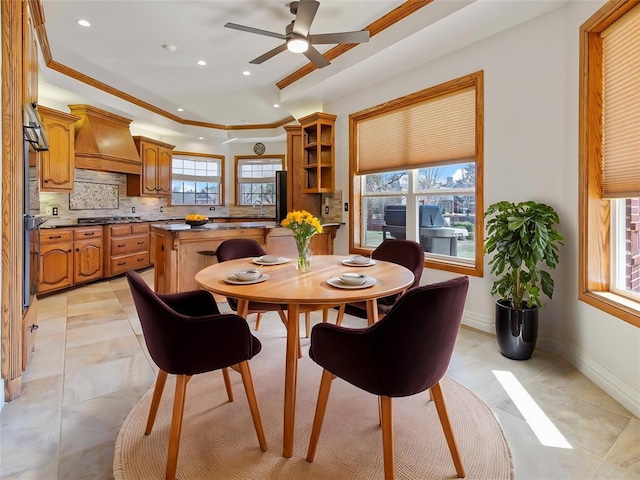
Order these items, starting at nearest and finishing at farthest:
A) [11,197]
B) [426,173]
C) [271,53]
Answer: [11,197]
[271,53]
[426,173]

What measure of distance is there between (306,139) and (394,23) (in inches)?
84.0

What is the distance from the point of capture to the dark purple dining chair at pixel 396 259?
237 cm

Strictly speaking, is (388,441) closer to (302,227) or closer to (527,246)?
(302,227)

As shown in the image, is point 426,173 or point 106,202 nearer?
point 426,173

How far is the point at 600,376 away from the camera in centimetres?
214

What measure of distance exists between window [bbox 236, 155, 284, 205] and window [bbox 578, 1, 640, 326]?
6260 millimetres

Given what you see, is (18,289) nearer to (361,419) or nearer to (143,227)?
(361,419)

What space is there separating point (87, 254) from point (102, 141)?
184 cm

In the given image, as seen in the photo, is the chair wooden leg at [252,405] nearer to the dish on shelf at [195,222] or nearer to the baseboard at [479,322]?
the baseboard at [479,322]

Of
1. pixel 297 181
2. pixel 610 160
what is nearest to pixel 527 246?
pixel 610 160

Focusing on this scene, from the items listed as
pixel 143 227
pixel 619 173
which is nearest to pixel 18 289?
pixel 619 173

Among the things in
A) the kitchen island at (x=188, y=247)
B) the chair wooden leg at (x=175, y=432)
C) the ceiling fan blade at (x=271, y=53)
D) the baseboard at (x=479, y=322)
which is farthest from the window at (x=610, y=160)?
the kitchen island at (x=188, y=247)

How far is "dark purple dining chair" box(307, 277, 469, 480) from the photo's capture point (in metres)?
1.22

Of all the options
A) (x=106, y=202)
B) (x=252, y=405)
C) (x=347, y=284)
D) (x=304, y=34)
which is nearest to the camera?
(x=252, y=405)
